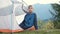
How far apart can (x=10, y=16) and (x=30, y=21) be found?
493 millimetres

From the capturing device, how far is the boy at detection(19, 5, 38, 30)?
150 inches

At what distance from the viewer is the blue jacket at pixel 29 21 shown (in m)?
3.80

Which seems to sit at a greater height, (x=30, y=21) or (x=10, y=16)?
(x=10, y=16)

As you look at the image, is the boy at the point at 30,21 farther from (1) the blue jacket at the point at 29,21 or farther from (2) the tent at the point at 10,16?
(2) the tent at the point at 10,16

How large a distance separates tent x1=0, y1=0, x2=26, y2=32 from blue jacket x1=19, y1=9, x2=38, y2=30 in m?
0.13

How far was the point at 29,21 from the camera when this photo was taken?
382 cm

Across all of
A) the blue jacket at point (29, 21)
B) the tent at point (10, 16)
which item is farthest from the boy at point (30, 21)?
the tent at point (10, 16)

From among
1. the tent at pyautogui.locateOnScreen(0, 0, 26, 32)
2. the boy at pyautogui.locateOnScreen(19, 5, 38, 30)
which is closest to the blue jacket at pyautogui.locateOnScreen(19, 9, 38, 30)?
the boy at pyautogui.locateOnScreen(19, 5, 38, 30)

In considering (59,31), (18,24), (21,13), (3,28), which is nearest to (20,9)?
(21,13)

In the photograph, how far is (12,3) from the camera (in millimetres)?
3752

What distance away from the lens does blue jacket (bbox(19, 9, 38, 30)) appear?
380cm

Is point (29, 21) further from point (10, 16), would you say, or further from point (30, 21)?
point (10, 16)

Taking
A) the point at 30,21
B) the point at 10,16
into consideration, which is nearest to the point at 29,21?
the point at 30,21

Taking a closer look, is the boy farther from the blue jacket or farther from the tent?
the tent
